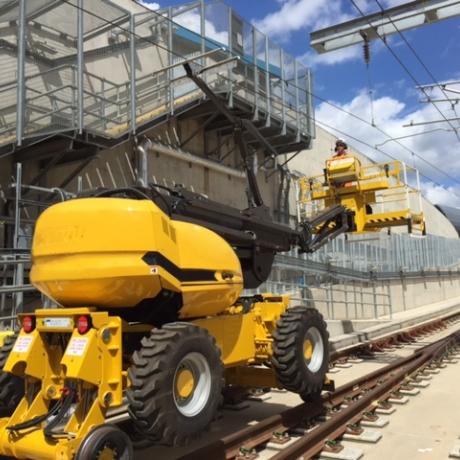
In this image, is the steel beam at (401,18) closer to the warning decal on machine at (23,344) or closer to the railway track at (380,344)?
the railway track at (380,344)

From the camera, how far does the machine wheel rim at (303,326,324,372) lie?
695cm

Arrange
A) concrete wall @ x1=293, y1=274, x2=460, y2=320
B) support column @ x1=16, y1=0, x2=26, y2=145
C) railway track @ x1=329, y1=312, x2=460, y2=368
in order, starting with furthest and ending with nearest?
concrete wall @ x1=293, y1=274, x2=460, y2=320, railway track @ x1=329, y1=312, x2=460, y2=368, support column @ x1=16, y1=0, x2=26, y2=145

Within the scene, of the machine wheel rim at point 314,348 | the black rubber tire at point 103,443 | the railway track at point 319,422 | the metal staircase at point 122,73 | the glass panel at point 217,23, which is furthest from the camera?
the glass panel at point 217,23

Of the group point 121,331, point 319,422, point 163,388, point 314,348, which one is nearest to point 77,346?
point 121,331

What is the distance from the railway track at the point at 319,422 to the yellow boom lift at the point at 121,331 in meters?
0.84

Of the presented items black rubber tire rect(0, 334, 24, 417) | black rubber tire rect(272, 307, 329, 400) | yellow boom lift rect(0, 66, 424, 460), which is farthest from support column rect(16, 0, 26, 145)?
black rubber tire rect(272, 307, 329, 400)

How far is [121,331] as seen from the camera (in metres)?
4.73

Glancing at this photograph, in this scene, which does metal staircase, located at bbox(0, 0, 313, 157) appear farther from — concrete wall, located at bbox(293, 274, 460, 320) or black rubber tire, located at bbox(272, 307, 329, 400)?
concrete wall, located at bbox(293, 274, 460, 320)

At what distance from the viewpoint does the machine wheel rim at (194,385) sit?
15.8ft

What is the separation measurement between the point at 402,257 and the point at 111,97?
63.8 ft

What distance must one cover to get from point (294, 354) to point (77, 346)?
293cm

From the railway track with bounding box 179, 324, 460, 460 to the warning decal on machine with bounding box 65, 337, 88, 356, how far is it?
155 centimetres

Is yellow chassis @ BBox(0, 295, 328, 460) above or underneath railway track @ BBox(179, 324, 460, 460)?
above

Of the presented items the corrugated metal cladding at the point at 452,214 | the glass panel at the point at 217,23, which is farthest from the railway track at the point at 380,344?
the corrugated metal cladding at the point at 452,214
